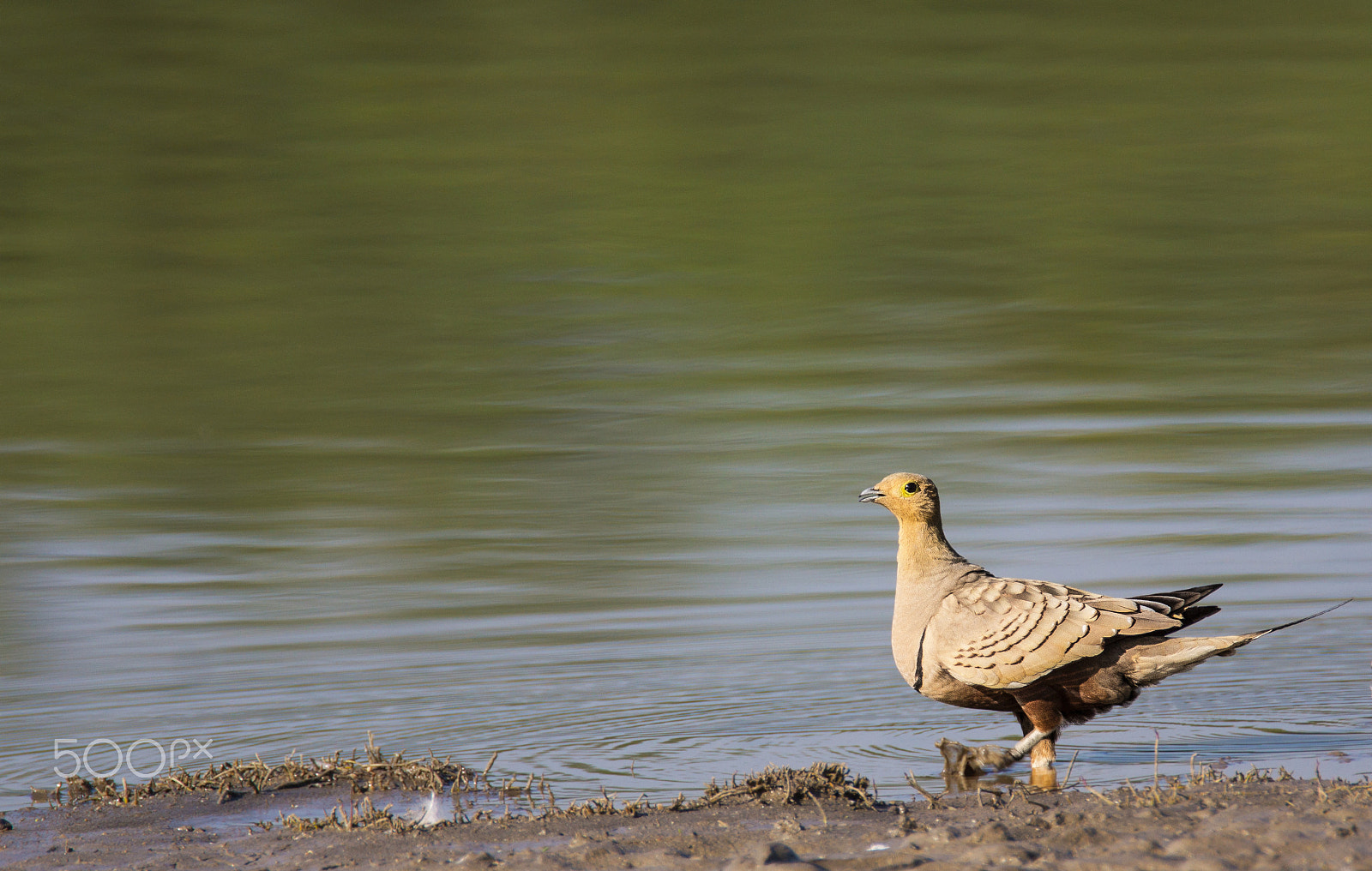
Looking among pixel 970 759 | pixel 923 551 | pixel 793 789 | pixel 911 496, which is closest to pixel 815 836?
pixel 793 789

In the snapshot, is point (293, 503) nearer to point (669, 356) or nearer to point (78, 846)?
point (669, 356)

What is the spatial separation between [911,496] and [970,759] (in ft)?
3.38

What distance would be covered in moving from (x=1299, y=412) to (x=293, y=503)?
6.93 metres

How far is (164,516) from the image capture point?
11.5 metres

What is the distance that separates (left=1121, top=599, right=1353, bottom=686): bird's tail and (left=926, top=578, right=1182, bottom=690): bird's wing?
4.2 inches

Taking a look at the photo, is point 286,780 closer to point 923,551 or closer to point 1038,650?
point 923,551

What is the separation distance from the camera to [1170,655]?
6102 millimetres

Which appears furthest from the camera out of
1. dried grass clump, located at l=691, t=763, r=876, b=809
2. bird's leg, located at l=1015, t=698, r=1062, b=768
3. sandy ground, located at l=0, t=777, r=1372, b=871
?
bird's leg, located at l=1015, t=698, r=1062, b=768

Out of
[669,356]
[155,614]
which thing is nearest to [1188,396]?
[669,356]

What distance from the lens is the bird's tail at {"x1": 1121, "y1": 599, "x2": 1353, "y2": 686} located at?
19.8 ft

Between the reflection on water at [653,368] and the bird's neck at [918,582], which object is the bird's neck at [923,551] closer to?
the bird's neck at [918,582]

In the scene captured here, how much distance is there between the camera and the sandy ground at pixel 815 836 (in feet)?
14.8

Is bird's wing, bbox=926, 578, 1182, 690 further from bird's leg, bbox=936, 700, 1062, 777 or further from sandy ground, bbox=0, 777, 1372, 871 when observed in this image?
sandy ground, bbox=0, 777, 1372, 871

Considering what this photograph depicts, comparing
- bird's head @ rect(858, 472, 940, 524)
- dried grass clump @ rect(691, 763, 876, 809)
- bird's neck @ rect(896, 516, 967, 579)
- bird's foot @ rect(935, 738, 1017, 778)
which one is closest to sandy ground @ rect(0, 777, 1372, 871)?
dried grass clump @ rect(691, 763, 876, 809)
